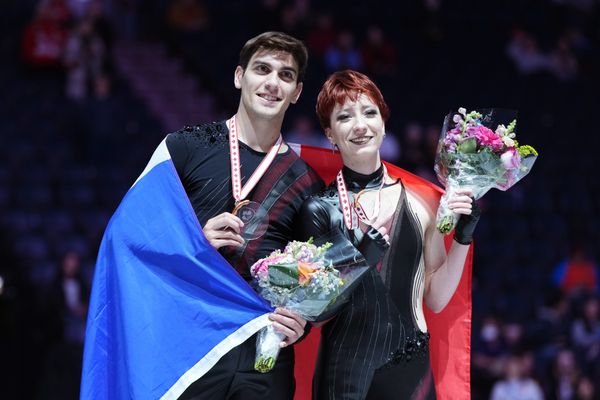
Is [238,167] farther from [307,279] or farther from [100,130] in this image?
[100,130]

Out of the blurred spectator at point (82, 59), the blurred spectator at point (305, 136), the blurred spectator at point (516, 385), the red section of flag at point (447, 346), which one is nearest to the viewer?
the red section of flag at point (447, 346)

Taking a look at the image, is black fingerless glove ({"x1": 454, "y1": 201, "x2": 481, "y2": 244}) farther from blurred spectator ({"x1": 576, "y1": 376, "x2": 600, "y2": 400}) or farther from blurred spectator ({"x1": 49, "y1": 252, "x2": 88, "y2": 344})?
blurred spectator ({"x1": 576, "y1": 376, "x2": 600, "y2": 400})

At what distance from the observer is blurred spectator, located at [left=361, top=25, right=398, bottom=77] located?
12.9 m

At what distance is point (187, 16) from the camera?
13031 mm

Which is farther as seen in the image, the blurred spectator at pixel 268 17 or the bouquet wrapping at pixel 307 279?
the blurred spectator at pixel 268 17

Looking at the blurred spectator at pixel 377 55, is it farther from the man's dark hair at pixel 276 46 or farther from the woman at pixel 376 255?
the woman at pixel 376 255

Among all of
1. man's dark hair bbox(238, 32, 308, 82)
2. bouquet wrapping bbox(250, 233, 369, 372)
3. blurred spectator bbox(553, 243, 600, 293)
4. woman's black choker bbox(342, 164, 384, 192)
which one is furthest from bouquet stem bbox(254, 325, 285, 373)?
blurred spectator bbox(553, 243, 600, 293)

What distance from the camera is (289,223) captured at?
404 centimetres

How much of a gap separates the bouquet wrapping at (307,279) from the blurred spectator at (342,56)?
349 inches

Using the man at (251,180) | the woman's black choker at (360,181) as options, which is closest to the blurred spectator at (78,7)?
the man at (251,180)

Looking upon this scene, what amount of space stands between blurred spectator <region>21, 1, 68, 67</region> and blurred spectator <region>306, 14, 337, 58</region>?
3.00m

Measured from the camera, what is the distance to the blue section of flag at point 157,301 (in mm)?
3850

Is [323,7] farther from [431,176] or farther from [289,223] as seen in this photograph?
[289,223]

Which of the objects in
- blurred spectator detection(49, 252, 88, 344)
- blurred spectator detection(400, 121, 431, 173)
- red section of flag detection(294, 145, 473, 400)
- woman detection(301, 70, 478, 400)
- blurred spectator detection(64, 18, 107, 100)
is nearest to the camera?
woman detection(301, 70, 478, 400)
